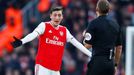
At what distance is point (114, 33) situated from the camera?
37.7 ft

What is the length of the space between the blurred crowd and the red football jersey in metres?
7.47

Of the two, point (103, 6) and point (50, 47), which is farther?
point (50, 47)

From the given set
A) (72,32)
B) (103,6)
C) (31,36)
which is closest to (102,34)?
(103,6)

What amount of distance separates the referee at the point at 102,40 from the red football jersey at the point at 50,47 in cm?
90

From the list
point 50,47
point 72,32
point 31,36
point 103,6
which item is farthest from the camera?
point 72,32

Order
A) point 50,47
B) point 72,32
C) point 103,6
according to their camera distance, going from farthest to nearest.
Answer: point 72,32
point 50,47
point 103,6

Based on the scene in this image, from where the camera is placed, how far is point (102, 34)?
1135cm

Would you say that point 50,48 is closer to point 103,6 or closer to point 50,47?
point 50,47

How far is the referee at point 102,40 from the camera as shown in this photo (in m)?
11.3

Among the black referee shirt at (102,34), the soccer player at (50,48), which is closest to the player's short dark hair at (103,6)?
the black referee shirt at (102,34)

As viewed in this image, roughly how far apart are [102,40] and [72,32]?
937 cm

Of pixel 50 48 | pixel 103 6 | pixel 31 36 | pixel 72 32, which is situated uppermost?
pixel 72 32

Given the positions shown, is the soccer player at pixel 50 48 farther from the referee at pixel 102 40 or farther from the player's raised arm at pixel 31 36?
the referee at pixel 102 40

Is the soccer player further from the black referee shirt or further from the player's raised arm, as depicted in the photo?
the black referee shirt
